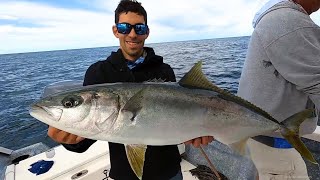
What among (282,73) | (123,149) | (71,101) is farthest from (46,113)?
(282,73)

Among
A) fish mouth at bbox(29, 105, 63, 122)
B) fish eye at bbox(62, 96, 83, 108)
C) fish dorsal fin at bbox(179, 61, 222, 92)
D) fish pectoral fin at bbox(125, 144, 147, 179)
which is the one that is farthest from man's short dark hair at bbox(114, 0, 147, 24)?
fish pectoral fin at bbox(125, 144, 147, 179)

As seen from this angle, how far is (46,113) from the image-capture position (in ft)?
6.31

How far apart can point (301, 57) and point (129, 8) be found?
1.74m

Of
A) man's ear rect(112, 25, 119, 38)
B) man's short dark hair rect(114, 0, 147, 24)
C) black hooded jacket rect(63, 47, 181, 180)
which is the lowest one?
black hooded jacket rect(63, 47, 181, 180)

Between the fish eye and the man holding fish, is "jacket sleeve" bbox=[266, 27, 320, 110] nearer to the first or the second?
the man holding fish

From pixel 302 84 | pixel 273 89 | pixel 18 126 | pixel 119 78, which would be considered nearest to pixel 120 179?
pixel 119 78

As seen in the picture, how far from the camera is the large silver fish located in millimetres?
1959

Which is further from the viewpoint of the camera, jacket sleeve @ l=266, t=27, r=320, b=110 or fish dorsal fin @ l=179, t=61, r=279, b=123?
jacket sleeve @ l=266, t=27, r=320, b=110

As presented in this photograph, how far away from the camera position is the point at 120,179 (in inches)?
104

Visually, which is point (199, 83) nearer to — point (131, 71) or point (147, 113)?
point (147, 113)

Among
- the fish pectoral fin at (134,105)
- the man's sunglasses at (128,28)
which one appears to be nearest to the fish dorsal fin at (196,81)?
the fish pectoral fin at (134,105)

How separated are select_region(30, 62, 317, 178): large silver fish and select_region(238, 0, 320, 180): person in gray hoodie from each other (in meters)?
0.71

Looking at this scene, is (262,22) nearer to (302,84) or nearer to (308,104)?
(302,84)

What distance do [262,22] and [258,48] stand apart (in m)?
0.27
